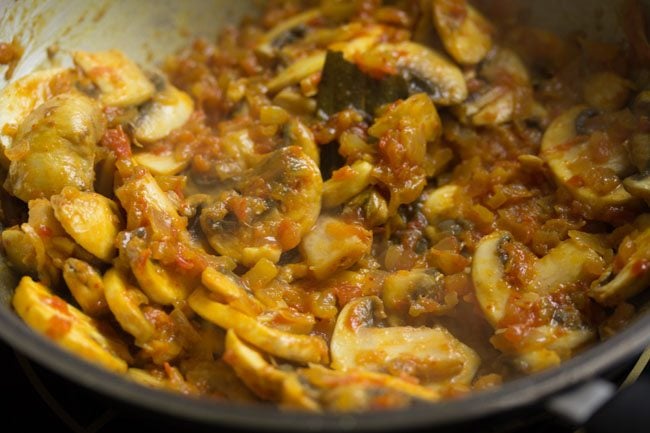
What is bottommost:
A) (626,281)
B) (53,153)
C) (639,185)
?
(626,281)

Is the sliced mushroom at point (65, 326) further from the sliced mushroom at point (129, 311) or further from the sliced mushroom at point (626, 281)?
the sliced mushroom at point (626, 281)

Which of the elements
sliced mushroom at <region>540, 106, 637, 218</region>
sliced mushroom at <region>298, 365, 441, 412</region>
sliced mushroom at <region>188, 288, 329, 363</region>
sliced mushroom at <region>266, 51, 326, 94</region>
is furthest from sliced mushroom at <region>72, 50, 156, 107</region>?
sliced mushroom at <region>540, 106, 637, 218</region>

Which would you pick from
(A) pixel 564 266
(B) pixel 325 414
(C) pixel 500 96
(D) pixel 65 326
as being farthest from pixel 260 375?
(C) pixel 500 96

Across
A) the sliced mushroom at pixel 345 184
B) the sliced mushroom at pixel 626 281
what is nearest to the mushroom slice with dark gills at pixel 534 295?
the sliced mushroom at pixel 626 281

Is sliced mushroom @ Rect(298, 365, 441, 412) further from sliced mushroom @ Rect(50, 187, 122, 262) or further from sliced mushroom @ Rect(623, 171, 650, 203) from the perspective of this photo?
sliced mushroom @ Rect(623, 171, 650, 203)

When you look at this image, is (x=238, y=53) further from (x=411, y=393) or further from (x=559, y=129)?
(x=411, y=393)

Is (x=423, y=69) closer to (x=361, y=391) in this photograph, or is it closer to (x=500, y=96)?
(x=500, y=96)
